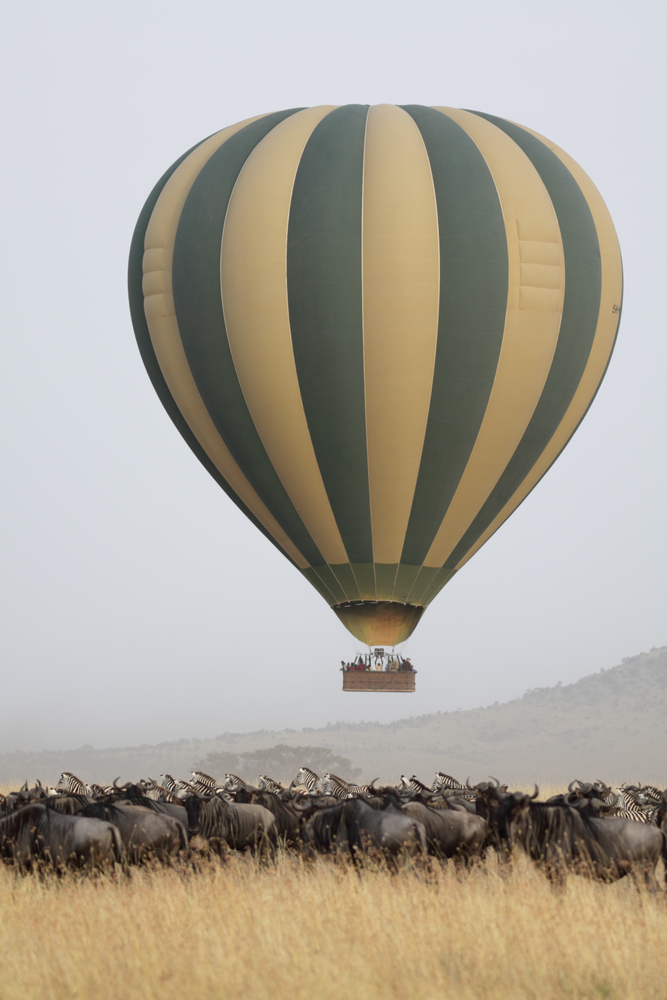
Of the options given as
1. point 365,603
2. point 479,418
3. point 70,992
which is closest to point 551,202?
point 479,418

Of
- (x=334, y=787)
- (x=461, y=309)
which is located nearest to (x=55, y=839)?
(x=334, y=787)

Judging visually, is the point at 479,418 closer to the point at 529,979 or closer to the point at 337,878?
the point at 337,878

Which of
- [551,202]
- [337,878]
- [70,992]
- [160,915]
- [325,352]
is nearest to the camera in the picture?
[70,992]

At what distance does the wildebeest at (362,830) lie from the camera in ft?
42.2

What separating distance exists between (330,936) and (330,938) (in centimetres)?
11

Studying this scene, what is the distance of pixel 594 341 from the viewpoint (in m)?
22.0

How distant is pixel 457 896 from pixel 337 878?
169 cm

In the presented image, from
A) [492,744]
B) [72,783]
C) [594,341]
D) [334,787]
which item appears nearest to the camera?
[334,787]

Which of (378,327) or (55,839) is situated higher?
(378,327)

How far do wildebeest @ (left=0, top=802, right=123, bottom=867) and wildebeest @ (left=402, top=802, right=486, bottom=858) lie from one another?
365cm

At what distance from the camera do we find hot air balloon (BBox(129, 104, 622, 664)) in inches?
788

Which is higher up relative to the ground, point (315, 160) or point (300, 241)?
point (315, 160)

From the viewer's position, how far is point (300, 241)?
66.1 ft

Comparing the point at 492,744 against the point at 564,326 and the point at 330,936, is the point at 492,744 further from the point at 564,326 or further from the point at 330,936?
the point at 330,936
